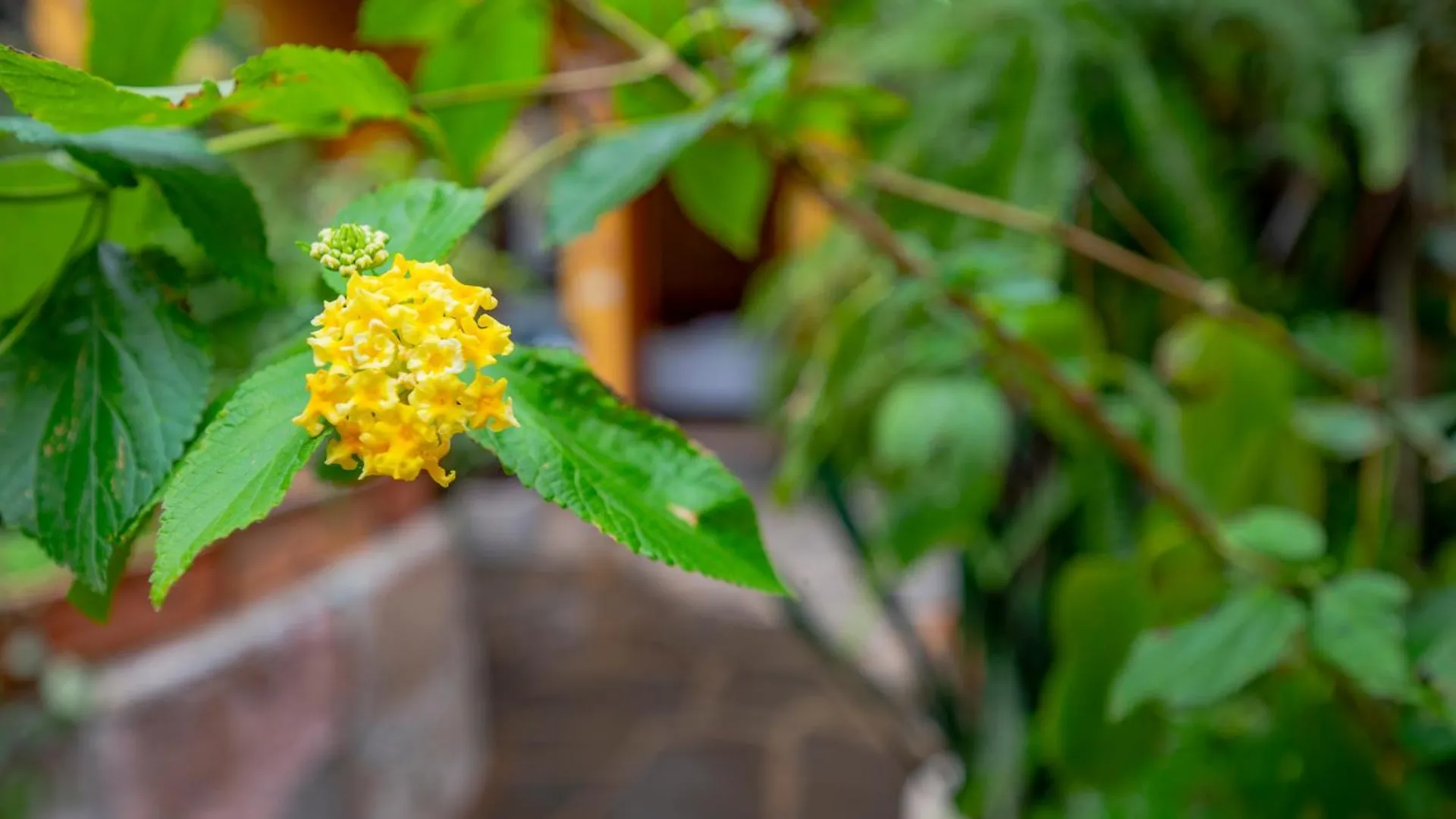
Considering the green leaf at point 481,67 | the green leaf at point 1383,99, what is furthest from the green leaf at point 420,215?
the green leaf at point 1383,99

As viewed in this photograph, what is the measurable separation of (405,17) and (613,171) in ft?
0.40

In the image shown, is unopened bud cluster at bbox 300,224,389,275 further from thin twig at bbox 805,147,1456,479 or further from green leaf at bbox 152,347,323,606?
thin twig at bbox 805,147,1456,479

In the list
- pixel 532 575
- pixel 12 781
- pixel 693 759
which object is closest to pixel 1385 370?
pixel 12 781

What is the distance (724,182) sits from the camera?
1.35 ft

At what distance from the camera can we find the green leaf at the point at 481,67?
31 cm

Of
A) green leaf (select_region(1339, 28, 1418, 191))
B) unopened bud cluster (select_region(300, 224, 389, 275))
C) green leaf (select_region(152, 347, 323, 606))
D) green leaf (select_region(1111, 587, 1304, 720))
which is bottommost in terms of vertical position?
green leaf (select_region(1111, 587, 1304, 720))

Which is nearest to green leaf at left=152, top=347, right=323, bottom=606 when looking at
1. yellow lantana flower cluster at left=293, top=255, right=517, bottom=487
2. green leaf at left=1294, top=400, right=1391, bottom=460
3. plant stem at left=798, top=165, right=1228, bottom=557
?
yellow lantana flower cluster at left=293, top=255, right=517, bottom=487

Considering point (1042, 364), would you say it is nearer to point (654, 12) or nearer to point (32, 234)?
point (654, 12)

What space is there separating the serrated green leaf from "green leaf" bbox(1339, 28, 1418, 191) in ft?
1.61

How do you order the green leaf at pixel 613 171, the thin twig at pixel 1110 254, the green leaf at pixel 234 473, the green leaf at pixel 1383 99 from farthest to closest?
the green leaf at pixel 1383 99 < the thin twig at pixel 1110 254 < the green leaf at pixel 613 171 < the green leaf at pixel 234 473

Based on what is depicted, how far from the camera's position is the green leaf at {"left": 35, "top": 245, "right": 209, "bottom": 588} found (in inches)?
6.4

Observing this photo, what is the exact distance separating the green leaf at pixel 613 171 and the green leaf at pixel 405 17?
0.08 metres

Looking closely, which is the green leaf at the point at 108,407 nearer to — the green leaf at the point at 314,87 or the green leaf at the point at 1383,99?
the green leaf at the point at 314,87

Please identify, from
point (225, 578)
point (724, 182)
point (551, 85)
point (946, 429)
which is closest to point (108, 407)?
point (551, 85)
